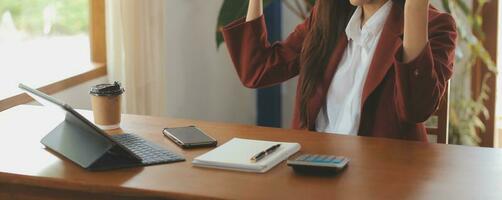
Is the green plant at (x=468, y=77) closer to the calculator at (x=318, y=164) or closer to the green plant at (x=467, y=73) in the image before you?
the green plant at (x=467, y=73)

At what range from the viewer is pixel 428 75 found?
1743 mm

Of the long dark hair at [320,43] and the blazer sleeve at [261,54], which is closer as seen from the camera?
the long dark hair at [320,43]

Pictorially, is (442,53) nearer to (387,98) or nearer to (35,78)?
(387,98)

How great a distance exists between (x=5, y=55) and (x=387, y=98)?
1313mm

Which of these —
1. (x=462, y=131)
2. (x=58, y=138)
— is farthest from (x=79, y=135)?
(x=462, y=131)

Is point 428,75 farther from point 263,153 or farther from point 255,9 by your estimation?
point 255,9

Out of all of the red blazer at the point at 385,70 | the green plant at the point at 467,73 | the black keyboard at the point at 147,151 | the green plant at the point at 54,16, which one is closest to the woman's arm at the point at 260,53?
the red blazer at the point at 385,70

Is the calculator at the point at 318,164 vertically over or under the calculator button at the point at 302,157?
under

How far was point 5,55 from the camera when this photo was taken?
2605 mm

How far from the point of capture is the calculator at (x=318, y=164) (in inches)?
58.3

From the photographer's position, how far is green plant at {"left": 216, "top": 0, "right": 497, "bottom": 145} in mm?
3432

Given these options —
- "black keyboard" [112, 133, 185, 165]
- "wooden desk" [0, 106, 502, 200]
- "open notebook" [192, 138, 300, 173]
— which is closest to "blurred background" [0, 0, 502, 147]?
"black keyboard" [112, 133, 185, 165]

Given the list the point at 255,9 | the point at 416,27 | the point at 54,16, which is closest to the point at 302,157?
the point at 416,27

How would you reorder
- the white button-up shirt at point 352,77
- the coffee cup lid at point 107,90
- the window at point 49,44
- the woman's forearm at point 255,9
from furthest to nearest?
the window at point 49,44, the woman's forearm at point 255,9, the white button-up shirt at point 352,77, the coffee cup lid at point 107,90
